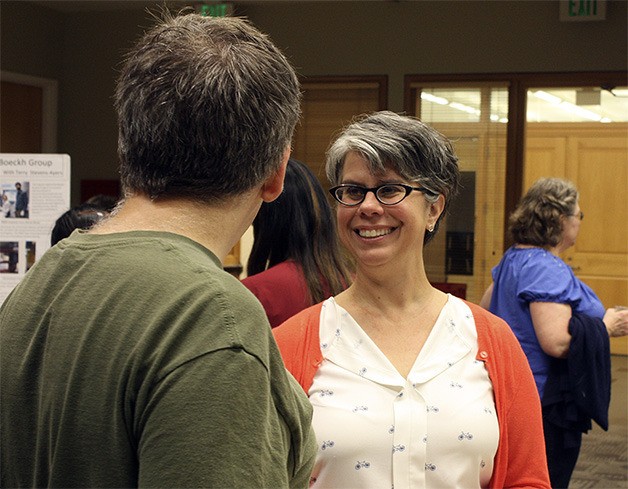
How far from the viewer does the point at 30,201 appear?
3150 mm

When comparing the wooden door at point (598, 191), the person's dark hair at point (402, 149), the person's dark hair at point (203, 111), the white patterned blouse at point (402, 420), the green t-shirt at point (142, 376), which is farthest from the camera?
the wooden door at point (598, 191)

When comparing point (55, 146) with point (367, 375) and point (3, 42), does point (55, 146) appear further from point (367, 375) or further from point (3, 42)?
point (367, 375)

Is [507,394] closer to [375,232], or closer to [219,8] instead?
[375,232]

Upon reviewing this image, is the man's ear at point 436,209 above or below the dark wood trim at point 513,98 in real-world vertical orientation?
below

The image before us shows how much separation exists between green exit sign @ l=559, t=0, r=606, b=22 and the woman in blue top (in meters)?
3.12

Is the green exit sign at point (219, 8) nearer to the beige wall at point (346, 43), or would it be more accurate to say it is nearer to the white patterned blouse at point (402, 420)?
the beige wall at point (346, 43)

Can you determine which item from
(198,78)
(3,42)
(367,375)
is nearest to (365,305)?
(367,375)

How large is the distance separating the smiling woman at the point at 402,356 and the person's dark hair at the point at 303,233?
1.77 ft

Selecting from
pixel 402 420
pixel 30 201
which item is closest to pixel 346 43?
pixel 30 201

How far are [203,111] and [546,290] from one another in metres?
2.71

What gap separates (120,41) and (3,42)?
954mm

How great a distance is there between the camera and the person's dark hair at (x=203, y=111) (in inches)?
38.3

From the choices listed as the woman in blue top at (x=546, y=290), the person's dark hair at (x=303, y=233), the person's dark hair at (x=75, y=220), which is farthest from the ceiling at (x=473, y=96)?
the person's dark hair at (x=303, y=233)

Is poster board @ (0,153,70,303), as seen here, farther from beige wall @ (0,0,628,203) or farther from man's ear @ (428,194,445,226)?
beige wall @ (0,0,628,203)
